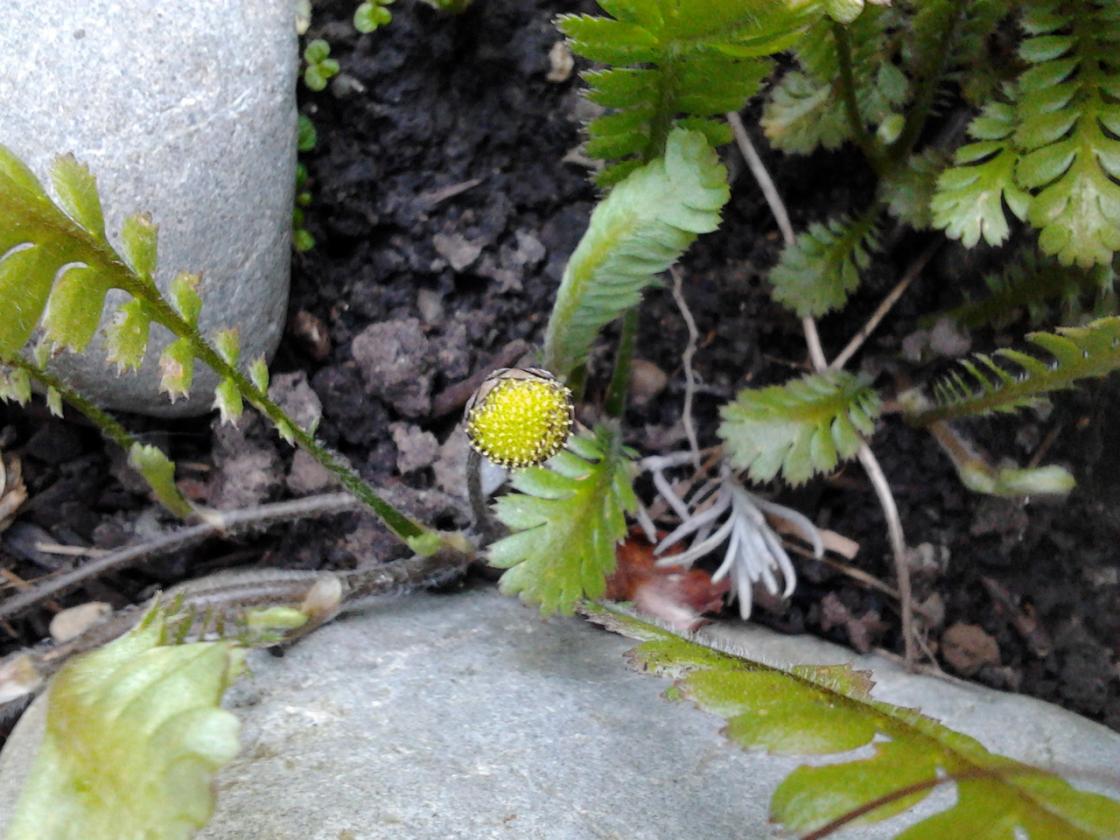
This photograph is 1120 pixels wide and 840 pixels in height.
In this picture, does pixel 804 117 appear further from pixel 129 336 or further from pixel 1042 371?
pixel 129 336

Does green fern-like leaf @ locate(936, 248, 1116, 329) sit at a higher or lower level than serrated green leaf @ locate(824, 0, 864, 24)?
lower

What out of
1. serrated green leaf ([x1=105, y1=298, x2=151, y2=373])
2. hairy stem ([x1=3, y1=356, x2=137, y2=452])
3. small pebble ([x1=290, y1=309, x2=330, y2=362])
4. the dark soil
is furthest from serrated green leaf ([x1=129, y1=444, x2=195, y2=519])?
small pebble ([x1=290, y1=309, x2=330, y2=362])

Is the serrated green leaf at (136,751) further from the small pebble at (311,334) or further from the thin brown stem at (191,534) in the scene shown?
the small pebble at (311,334)

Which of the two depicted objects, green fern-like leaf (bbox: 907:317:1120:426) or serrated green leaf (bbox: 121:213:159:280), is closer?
serrated green leaf (bbox: 121:213:159:280)

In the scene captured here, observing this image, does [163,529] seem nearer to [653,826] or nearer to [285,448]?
[285,448]

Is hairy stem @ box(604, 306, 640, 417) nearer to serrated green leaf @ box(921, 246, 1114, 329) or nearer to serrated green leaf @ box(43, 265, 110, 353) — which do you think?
serrated green leaf @ box(921, 246, 1114, 329)

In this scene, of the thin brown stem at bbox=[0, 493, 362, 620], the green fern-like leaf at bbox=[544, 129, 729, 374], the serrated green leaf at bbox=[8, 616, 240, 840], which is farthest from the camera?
the thin brown stem at bbox=[0, 493, 362, 620]
